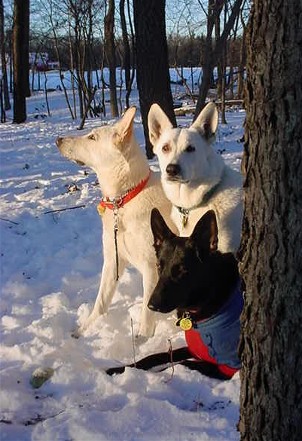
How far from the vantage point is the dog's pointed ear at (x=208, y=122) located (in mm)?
4031

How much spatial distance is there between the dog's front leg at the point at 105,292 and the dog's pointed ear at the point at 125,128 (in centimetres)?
96

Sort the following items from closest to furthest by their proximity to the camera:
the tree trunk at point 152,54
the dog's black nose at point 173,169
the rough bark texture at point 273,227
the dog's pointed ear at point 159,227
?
the rough bark texture at point 273,227
the dog's pointed ear at point 159,227
the dog's black nose at point 173,169
the tree trunk at point 152,54

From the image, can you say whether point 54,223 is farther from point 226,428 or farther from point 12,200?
point 226,428

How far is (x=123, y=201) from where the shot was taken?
404 centimetres

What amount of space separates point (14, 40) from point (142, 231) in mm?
14498

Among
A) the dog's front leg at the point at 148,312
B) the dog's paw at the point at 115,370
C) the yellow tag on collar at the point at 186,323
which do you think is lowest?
the dog's paw at the point at 115,370

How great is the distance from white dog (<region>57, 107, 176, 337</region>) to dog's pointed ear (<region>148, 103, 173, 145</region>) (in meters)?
0.27

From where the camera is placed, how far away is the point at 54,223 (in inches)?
247

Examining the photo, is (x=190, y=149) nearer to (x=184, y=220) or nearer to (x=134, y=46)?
(x=184, y=220)

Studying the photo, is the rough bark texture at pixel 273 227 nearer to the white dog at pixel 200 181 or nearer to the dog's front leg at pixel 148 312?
the white dog at pixel 200 181

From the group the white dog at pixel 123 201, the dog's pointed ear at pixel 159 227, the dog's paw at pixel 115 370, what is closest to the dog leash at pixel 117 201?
the white dog at pixel 123 201

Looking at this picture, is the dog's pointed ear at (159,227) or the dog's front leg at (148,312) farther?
the dog's front leg at (148,312)

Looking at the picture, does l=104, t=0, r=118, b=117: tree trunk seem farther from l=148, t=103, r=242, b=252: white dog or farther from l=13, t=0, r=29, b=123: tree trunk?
l=148, t=103, r=242, b=252: white dog

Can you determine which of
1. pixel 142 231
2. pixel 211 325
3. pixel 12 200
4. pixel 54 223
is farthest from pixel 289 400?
pixel 12 200
